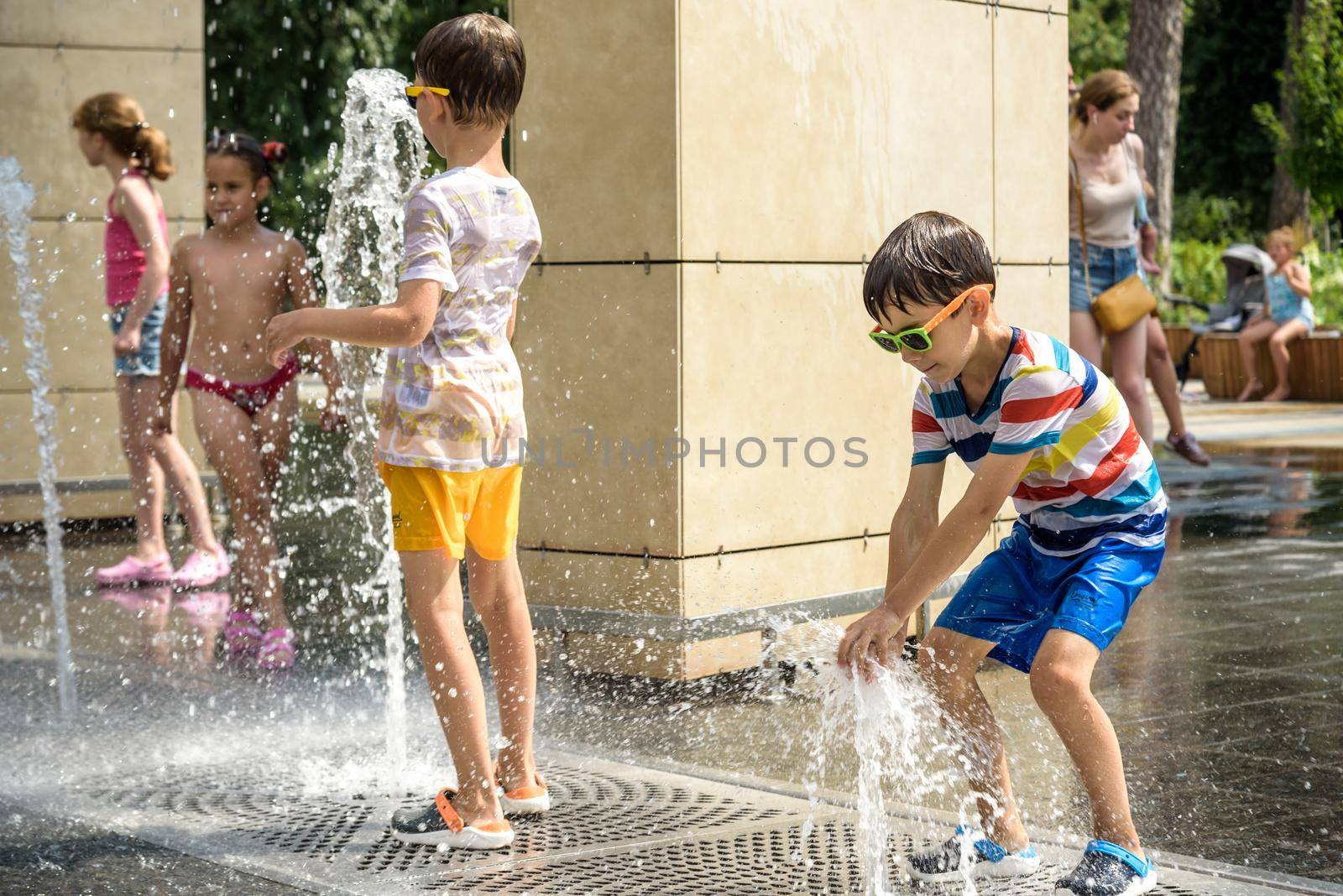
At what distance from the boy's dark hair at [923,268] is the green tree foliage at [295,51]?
2491 centimetres

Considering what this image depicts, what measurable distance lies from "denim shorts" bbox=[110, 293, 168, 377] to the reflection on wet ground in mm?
1107

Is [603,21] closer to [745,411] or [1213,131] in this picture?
[745,411]

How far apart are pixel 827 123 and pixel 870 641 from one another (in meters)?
2.96

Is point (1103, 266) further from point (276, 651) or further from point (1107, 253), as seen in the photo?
point (276, 651)

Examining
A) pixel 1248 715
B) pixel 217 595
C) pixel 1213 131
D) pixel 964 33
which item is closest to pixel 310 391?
pixel 217 595

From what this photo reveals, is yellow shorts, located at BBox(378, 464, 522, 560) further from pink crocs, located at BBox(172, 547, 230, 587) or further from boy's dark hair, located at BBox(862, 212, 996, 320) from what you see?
pink crocs, located at BBox(172, 547, 230, 587)

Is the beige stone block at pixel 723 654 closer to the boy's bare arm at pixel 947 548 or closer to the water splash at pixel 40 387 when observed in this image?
the water splash at pixel 40 387

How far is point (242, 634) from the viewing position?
21.0 ft

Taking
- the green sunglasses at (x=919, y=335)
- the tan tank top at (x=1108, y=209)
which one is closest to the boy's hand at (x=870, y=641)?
the green sunglasses at (x=919, y=335)

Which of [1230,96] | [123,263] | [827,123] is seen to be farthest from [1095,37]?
[827,123]

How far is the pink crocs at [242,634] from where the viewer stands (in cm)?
636

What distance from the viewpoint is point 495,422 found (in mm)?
4156

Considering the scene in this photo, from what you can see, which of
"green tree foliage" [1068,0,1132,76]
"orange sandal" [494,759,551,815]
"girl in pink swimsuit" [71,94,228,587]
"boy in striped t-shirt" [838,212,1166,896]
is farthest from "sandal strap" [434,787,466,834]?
"green tree foliage" [1068,0,1132,76]

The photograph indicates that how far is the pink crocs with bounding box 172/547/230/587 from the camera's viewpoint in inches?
316
